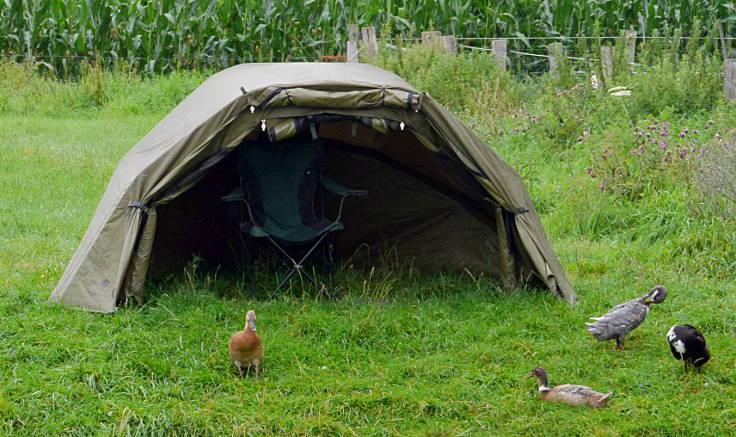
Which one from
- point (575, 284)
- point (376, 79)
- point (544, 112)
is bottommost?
point (575, 284)

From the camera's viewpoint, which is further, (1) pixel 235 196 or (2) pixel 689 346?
(1) pixel 235 196

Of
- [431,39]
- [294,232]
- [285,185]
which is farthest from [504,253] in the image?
[431,39]

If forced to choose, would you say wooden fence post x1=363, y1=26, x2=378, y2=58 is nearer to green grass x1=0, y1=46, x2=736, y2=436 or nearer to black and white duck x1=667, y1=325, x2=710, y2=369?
green grass x1=0, y1=46, x2=736, y2=436

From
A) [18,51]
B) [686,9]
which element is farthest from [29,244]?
[686,9]

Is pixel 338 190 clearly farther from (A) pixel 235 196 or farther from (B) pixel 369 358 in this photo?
(B) pixel 369 358

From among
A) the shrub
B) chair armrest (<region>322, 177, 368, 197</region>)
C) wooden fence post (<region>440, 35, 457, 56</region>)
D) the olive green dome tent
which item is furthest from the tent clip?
wooden fence post (<region>440, 35, 457, 56</region>)

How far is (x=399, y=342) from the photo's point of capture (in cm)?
536

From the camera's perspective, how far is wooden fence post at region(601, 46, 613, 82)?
1033cm

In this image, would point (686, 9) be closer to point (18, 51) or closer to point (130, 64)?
point (130, 64)

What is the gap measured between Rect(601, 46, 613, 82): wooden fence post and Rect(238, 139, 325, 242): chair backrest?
4851 millimetres

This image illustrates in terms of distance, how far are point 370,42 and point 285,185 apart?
710cm

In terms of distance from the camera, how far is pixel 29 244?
7172 millimetres

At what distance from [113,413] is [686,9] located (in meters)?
12.2

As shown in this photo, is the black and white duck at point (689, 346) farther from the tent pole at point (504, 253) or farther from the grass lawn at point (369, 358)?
the tent pole at point (504, 253)
